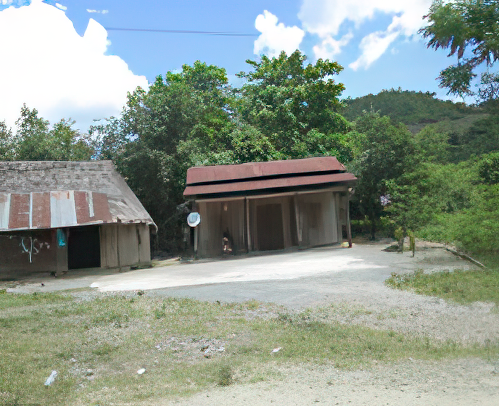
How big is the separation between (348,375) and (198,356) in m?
2.11

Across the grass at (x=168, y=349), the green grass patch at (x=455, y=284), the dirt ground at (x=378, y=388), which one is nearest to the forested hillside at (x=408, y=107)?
the green grass patch at (x=455, y=284)

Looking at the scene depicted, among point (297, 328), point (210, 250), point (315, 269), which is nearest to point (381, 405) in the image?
point (297, 328)

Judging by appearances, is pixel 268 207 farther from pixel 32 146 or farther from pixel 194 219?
pixel 32 146

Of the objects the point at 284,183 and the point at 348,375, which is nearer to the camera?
the point at 348,375

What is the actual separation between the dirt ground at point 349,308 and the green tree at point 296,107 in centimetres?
1056

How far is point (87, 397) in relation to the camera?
17.0 ft

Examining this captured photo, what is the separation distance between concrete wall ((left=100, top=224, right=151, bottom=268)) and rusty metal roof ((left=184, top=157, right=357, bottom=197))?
10.1 feet

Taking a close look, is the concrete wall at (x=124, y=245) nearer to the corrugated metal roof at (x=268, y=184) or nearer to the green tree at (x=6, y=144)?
the corrugated metal roof at (x=268, y=184)

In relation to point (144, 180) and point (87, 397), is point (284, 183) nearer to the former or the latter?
point (144, 180)

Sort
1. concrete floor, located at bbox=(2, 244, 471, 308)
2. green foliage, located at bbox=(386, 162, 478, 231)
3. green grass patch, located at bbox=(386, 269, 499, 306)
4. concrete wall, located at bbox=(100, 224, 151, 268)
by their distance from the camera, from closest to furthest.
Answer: green grass patch, located at bbox=(386, 269, 499, 306)
concrete floor, located at bbox=(2, 244, 471, 308)
concrete wall, located at bbox=(100, 224, 151, 268)
green foliage, located at bbox=(386, 162, 478, 231)

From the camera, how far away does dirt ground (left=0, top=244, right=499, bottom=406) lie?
472 centimetres

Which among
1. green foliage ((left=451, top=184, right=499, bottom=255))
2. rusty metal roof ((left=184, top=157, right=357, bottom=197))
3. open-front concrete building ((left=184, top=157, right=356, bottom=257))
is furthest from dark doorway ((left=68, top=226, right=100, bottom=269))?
green foliage ((left=451, top=184, right=499, bottom=255))

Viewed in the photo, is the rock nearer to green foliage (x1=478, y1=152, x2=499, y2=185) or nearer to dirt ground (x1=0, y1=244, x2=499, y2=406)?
dirt ground (x1=0, y1=244, x2=499, y2=406)

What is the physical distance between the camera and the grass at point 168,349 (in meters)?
5.39
